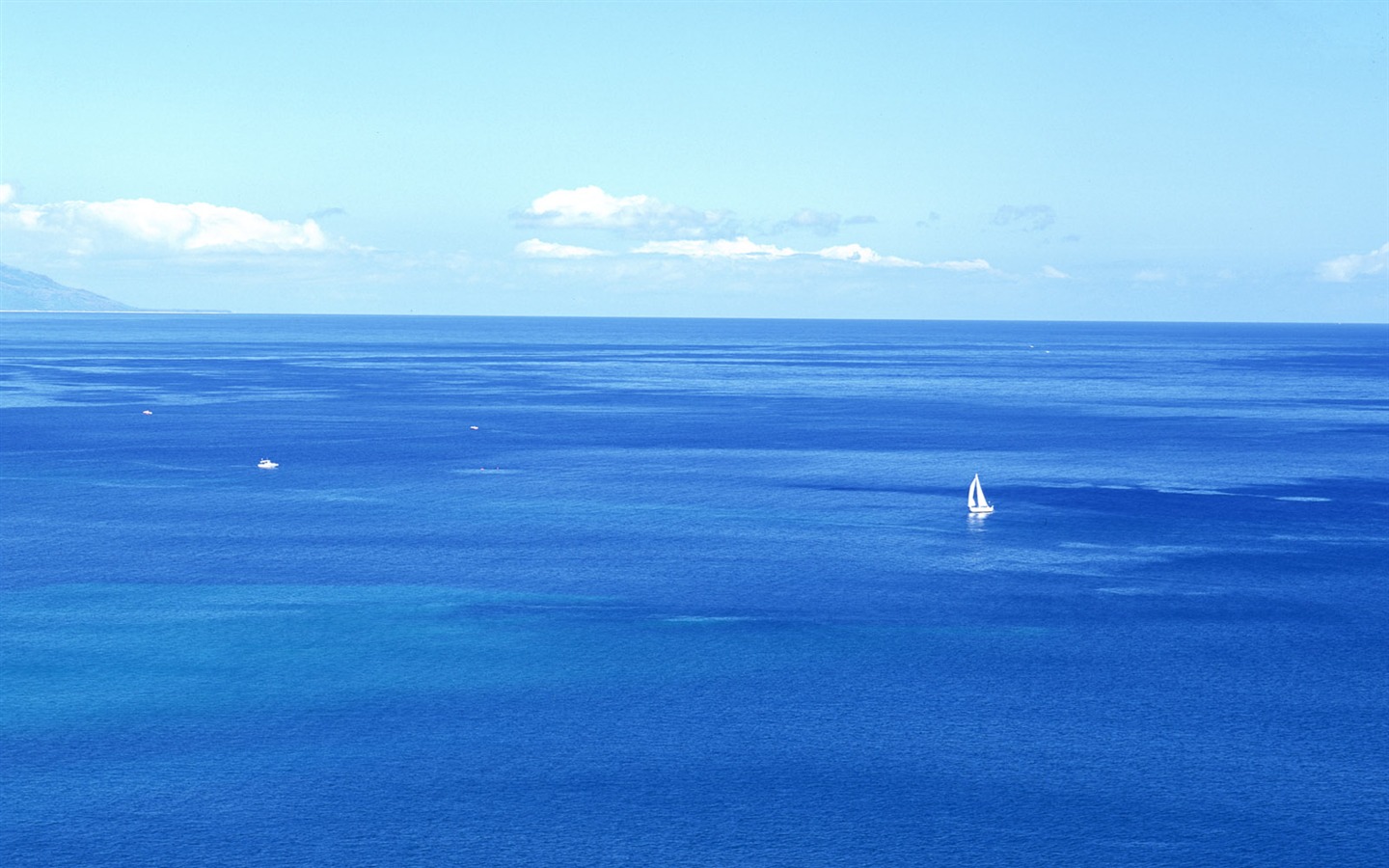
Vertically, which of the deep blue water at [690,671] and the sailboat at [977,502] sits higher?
the sailboat at [977,502]

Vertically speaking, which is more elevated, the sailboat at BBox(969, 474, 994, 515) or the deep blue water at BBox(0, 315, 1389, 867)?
the sailboat at BBox(969, 474, 994, 515)

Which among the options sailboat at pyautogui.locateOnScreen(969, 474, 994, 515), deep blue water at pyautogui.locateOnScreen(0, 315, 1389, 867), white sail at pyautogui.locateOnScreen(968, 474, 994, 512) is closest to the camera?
deep blue water at pyautogui.locateOnScreen(0, 315, 1389, 867)

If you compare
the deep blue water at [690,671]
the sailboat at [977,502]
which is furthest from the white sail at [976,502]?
the deep blue water at [690,671]

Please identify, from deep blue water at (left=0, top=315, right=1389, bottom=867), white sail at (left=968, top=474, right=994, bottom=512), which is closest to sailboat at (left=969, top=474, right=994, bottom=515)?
white sail at (left=968, top=474, right=994, bottom=512)

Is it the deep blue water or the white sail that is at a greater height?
the white sail

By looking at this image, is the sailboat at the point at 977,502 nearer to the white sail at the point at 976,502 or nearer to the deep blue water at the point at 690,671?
the white sail at the point at 976,502

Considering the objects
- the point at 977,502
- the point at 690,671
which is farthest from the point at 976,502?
the point at 690,671

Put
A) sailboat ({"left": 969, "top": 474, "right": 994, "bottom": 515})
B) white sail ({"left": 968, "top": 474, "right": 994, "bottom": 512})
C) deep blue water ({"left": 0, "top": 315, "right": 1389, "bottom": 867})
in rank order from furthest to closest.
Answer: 1. white sail ({"left": 968, "top": 474, "right": 994, "bottom": 512})
2. sailboat ({"left": 969, "top": 474, "right": 994, "bottom": 515})
3. deep blue water ({"left": 0, "top": 315, "right": 1389, "bottom": 867})

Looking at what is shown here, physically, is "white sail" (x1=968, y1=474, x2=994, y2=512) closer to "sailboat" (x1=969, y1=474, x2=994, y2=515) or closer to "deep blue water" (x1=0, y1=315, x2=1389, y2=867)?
"sailboat" (x1=969, y1=474, x2=994, y2=515)

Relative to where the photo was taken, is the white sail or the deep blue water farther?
the white sail
